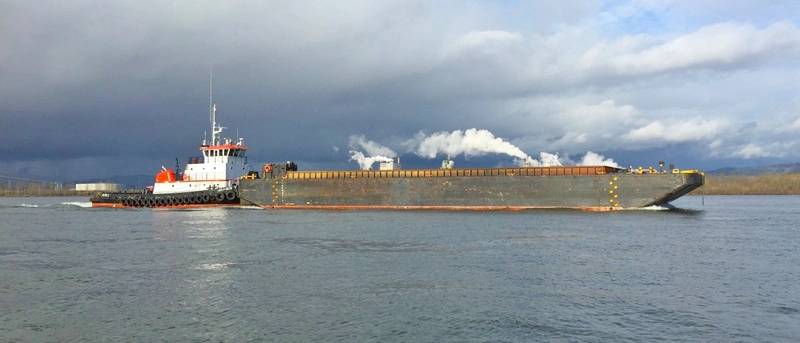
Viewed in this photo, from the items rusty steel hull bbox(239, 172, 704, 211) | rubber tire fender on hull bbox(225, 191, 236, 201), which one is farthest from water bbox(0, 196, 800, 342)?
rubber tire fender on hull bbox(225, 191, 236, 201)

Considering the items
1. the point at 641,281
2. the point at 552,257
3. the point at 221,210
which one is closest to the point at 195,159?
the point at 221,210

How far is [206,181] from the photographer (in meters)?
61.9

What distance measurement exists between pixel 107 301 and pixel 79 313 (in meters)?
1.43

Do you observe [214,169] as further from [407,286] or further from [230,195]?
[407,286]

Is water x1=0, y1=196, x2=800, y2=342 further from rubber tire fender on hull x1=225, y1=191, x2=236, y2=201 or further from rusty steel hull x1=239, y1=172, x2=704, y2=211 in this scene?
rubber tire fender on hull x1=225, y1=191, x2=236, y2=201

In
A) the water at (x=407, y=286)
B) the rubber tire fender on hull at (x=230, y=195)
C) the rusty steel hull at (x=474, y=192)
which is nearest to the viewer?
the water at (x=407, y=286)

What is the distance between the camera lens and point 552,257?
24.8 metres

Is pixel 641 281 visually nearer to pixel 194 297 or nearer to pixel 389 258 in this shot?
pixel 389 258

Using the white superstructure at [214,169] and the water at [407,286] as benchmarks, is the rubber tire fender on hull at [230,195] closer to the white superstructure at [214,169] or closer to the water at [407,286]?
the white superstructure at [214,169]

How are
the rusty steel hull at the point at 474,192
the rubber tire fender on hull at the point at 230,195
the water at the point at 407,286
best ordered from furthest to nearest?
the rubber tire fender on hull at the point at 230,195
the rusty steel hull at the point at 474,192
the water at the point at 407,286

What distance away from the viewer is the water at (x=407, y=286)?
1389 cm

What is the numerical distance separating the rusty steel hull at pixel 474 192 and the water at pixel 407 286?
11029 mm

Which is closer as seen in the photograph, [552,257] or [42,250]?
[552,257]

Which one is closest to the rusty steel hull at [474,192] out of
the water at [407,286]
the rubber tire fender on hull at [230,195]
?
the rubber tire fender on hull at [230,195]
